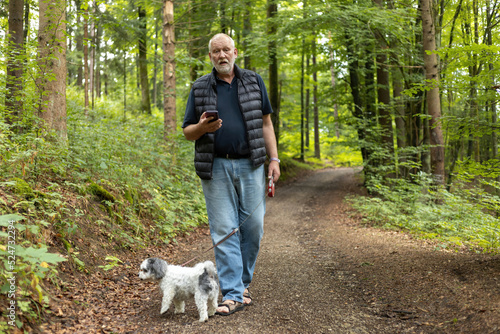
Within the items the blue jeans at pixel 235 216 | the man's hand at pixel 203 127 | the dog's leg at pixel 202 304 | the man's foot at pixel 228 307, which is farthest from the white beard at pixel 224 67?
the man's foot at pixel 228 307

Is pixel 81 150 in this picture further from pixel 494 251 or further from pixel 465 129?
pixel 494 251

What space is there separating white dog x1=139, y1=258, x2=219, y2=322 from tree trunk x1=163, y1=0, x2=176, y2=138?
265 inches

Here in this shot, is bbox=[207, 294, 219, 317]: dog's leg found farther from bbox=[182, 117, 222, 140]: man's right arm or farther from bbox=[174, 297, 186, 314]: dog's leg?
bbox=[182, 117, 222, 140]: man's right arm

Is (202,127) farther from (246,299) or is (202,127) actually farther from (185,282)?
(246,299)

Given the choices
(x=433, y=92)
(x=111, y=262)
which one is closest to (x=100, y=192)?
(x=111, y=262)

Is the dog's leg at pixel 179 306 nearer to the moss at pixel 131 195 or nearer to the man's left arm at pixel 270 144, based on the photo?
the man's left arm at pixel 270 144

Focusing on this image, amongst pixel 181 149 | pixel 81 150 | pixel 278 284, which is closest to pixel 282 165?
pixel 181 149

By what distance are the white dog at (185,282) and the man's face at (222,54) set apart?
1.87 metres

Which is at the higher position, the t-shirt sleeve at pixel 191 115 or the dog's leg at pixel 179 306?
the t-shirt sleeve at pixel 191 115

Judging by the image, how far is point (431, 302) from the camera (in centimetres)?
333

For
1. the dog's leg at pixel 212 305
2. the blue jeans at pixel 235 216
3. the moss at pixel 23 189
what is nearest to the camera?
the dog's leg at pixel 212 305

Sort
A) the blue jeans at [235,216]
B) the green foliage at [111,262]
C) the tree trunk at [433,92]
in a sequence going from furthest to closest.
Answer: the tree trunk at [433,92]
the green foliage at [111,262]
the blue jeans at [235,216]

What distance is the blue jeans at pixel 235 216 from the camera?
326 cm

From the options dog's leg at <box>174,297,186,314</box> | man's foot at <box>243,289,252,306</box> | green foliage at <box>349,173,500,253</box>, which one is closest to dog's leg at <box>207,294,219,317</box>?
dog's leg at <box>174,297,186,314</box>
